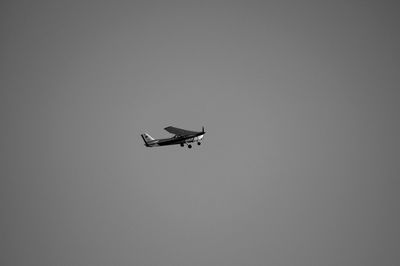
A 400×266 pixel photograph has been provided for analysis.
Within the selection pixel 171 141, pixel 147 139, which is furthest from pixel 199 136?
pixel 147 139

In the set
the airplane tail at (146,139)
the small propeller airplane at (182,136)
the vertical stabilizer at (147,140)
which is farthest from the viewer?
the airplane tail at (146,139)

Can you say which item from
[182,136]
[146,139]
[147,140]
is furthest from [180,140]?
[146,139]

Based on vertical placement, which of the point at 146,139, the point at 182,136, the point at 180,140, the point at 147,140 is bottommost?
the point at 180,140

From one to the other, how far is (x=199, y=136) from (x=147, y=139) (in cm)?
813

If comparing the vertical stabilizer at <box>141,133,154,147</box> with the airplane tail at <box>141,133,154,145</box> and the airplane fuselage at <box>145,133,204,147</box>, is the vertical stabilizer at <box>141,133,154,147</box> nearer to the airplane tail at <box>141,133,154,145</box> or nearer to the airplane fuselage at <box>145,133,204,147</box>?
the airplane tail at <box>141,133,154,145</box>

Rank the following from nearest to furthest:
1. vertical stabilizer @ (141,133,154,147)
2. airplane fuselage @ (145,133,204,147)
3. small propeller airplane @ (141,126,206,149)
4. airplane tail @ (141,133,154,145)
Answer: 1. small propeller airplane @ (141,126,206,149)
2. airplane fuselage @ (145,133,204,147)
3. vertical stabilizer @ (141,133,154,147)
4. airplane tail @ (141,133,154,145)

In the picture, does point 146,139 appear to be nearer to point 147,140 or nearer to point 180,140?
point 147,140

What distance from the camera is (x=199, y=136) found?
121ft

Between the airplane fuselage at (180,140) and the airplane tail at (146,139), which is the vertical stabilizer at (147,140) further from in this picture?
the airplane fuselage at (180,140)

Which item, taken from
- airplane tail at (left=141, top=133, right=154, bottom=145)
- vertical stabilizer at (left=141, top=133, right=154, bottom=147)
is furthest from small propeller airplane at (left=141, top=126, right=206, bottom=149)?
airplane tail at (left=141, top=133, right=154, bottom=145)

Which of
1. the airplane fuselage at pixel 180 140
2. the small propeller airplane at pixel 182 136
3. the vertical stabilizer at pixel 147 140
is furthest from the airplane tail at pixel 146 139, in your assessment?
the small propeller airplane at pixel 182 136

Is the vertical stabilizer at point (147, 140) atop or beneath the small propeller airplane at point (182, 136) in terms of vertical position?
atop

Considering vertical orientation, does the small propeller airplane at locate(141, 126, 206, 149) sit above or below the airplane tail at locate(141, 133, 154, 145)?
below

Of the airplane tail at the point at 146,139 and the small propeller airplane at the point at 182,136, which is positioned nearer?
the small propeller airplane at the point at 182,136
